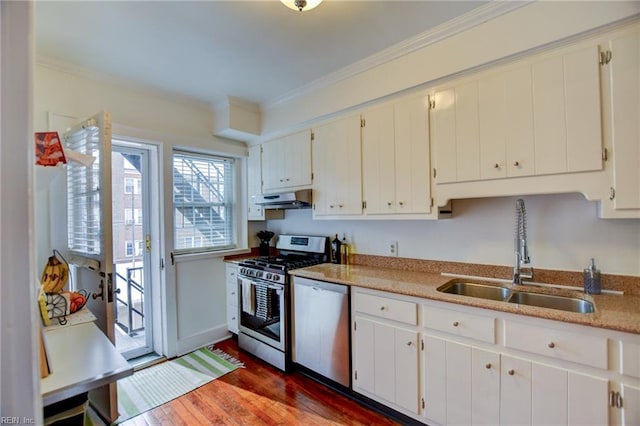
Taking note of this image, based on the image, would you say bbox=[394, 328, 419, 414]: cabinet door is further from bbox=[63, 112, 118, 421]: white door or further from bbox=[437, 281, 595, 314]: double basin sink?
bbox=[63, 112, 118, 421]: white door

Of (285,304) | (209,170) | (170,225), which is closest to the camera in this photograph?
(285,304)

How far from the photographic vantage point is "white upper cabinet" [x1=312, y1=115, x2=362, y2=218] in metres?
2.62

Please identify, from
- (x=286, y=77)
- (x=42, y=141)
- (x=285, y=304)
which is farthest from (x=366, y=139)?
(x=42, y=141)

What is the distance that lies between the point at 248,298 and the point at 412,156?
84.0 inches

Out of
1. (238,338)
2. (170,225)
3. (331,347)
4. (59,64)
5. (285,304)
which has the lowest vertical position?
(238,338)

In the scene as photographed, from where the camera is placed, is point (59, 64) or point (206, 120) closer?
point (59, 64)

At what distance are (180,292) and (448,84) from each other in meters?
3.17

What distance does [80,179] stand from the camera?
2.16 m

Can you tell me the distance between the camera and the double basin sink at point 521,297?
5.74 feet

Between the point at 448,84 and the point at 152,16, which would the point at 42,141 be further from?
the point at 448,84

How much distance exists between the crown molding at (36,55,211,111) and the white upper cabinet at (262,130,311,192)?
2.91 feet

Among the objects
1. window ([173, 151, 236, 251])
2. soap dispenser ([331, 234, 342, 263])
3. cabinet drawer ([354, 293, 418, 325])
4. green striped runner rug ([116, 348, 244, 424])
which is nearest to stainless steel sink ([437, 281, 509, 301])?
cabinet drawer ([354, 293, 418, 325])

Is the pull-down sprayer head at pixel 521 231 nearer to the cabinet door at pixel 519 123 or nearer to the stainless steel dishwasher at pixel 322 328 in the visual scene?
the cabinet door at pixel 519 123

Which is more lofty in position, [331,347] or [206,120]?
[206,120]
